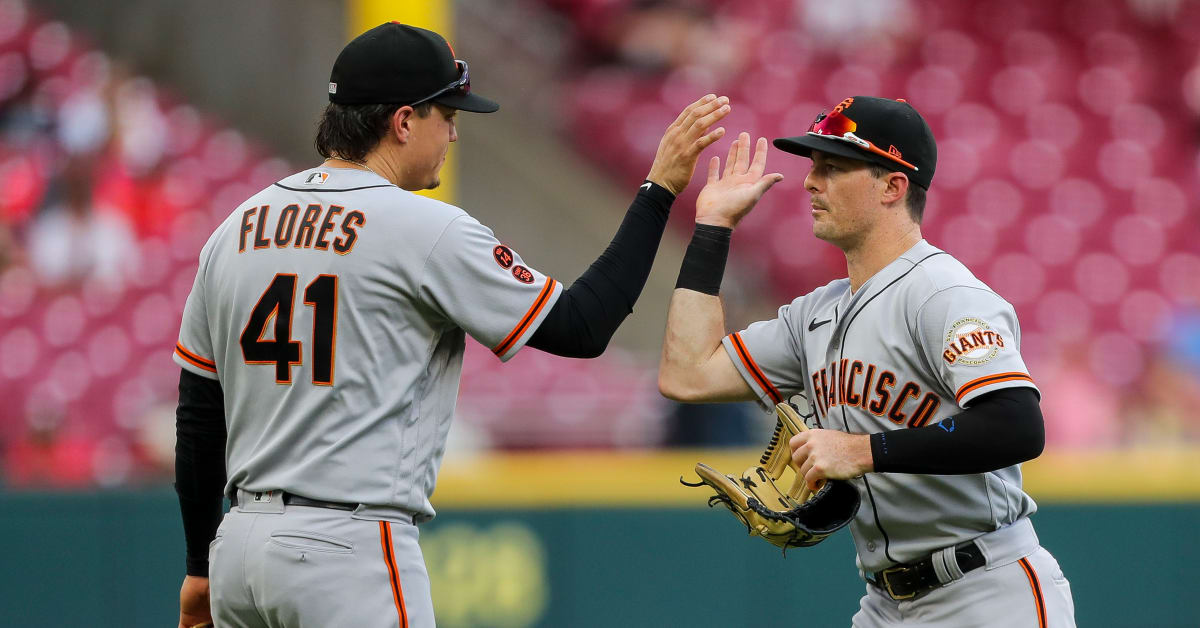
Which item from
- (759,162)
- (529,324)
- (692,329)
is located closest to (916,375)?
(692,329)

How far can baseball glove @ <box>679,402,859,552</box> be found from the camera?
271cm

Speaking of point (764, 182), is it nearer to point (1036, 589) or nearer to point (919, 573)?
point (919, 573)

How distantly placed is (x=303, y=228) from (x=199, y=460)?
0.59m

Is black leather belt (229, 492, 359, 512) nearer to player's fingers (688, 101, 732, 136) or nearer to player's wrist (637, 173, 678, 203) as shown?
player's wrist (637, 173, 678, 203)

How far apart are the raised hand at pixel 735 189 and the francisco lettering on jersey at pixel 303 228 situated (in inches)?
35.5

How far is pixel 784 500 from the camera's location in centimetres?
278

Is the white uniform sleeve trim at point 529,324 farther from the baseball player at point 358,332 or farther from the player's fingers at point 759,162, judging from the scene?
the player's fingers at point 759,162

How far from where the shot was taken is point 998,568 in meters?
2.78

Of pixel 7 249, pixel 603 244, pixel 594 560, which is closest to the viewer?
pixel 594 560

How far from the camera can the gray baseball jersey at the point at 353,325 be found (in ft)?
7.81

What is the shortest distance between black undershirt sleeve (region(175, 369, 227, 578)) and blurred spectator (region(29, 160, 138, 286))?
6.20m

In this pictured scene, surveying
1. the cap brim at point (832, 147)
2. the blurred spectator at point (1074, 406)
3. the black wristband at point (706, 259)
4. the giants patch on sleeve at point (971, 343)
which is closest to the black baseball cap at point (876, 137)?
the cap brim at point (832, 147)

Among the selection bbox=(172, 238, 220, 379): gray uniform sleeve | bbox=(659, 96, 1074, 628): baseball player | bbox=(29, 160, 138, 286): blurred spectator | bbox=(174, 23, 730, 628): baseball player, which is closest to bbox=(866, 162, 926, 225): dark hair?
bbox=(659, 96, 1074, 628): baseball player

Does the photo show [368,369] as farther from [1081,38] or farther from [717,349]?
[1081,38]
